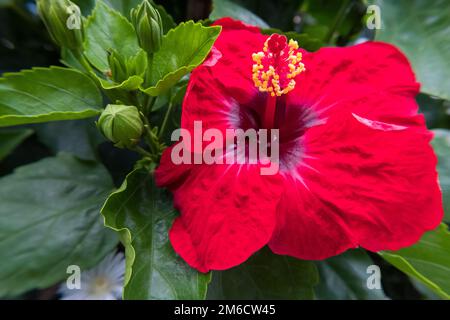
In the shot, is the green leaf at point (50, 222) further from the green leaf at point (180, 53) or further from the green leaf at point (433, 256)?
the green leaf at point (433, 256)

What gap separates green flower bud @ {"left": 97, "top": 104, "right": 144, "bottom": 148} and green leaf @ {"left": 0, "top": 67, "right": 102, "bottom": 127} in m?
0.06

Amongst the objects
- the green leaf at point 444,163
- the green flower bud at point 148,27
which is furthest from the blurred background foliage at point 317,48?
the green flower bud at point 148,27

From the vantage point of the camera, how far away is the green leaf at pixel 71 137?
94cm

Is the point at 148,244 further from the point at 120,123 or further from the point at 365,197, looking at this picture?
the point at 365,197

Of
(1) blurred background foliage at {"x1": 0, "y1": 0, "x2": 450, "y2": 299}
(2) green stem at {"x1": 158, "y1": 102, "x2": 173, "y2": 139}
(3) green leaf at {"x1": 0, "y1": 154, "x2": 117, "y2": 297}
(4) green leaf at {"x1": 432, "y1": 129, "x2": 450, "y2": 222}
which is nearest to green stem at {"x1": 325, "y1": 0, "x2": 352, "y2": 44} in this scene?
(1) blurred background foliage at {"x1": 0, "y1": 0, "x2": 450, "y2": 299}

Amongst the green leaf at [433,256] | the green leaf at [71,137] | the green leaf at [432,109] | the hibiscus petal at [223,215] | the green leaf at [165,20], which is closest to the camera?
the hibiscus petal at [223,215]

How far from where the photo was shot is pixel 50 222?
2.50ft

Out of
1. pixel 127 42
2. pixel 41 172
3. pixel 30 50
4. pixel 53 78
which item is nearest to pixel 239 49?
pixel 127 42

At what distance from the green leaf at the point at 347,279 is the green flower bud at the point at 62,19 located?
57 cm

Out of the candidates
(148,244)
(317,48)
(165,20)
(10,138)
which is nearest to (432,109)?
(317,48)

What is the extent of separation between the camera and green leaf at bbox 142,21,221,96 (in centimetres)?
61

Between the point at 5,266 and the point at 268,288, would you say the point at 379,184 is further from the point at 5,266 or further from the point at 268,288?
the point at 5,266

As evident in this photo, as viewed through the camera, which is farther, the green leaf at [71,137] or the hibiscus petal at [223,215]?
the green leaf at [71,137]

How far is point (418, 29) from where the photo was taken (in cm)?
92
